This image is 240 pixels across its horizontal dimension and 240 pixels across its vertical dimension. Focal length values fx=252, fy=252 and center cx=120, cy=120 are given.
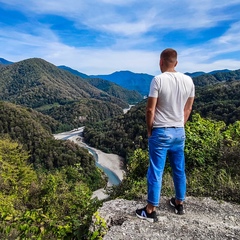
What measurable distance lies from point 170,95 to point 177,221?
1.76 metres

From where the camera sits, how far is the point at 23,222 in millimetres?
3029

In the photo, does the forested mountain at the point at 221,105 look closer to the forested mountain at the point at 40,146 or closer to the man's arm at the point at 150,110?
the forested mountain at the point at 40,146

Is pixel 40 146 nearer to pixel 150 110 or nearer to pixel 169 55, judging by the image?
pixel 150 110

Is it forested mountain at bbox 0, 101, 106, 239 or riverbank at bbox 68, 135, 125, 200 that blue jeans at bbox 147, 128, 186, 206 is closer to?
forested mountain at bbox 0, 101, 106, 239

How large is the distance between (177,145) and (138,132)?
88512mm

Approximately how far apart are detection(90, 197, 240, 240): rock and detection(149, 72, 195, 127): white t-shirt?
1352 millimetres

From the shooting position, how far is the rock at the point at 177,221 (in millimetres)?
3166

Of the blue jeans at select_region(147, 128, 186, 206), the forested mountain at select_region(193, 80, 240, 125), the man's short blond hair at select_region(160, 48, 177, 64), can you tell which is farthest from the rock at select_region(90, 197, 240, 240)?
the forested mountain at select_region(193, 80, 240, 125)

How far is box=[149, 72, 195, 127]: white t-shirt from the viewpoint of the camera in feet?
11.0

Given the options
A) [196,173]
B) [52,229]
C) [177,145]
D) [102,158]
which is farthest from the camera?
[102,158]

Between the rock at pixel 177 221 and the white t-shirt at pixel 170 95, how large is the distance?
4.44 feet

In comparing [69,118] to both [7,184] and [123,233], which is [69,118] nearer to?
[7,184]

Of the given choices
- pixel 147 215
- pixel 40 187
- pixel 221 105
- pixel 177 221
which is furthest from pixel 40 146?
pixel 177 221

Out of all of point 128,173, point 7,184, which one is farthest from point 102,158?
point 128,173
